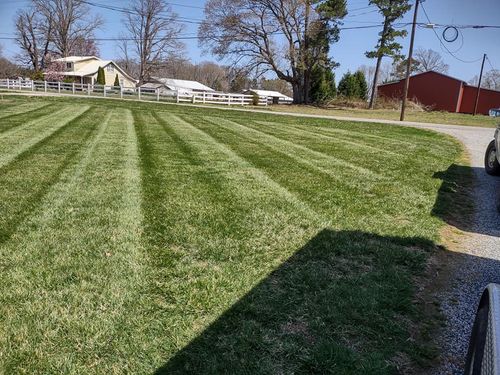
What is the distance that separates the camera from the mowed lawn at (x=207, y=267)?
2400 millimetres

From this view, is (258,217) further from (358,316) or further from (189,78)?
(189,78)

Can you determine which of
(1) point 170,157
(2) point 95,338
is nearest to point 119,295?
(2) point 95,338

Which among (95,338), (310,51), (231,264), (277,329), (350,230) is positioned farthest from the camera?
(310,51)

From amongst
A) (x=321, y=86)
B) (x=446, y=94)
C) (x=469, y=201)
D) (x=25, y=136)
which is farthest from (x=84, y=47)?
(x=469, y=201)

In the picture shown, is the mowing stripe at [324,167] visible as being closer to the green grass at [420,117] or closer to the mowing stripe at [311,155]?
the mowing stripe at [311,155]

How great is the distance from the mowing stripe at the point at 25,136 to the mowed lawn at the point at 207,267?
0.18 meters

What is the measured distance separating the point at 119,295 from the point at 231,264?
1.00 metres

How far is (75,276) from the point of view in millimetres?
3131

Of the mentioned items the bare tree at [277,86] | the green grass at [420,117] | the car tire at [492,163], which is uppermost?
the bare tree at [277,86]

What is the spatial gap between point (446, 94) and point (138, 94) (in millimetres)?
31952

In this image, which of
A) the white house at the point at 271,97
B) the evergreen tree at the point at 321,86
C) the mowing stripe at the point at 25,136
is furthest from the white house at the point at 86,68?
the mowing stripe at the point at 25,136

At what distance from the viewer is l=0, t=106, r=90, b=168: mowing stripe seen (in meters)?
7.44

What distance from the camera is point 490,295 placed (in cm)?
175

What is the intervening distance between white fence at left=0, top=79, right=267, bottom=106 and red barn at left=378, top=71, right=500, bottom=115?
1815 cm
